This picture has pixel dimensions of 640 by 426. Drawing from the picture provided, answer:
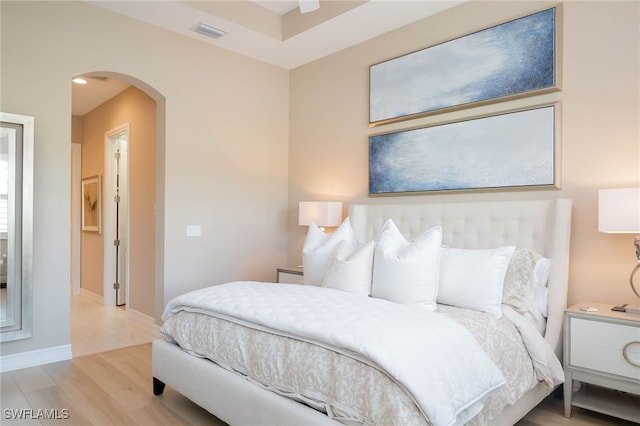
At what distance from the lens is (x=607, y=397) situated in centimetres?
268

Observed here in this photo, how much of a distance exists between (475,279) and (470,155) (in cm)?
120

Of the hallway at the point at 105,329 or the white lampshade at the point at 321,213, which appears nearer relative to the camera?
the hallway at the point at 105,329

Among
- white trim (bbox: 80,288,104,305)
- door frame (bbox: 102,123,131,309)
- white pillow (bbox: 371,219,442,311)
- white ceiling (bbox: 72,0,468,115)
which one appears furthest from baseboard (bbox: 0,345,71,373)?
white ceiling (bbox: 72,0,468,115)

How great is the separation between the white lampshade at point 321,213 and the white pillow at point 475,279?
158cm

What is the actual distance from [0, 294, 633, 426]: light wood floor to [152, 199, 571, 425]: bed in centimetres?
15

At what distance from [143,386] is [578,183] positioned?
10.7 feet

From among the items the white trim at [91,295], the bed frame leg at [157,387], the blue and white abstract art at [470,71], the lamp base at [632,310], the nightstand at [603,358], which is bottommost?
the white trim at [91,295]

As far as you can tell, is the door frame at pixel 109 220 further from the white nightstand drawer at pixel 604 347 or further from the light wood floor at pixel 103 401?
the white nightstand drawer at pixel 604 347

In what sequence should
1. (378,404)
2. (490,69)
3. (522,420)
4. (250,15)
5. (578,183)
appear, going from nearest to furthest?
(378,404) < (522,420) < (578,183) < (490,69) < (250,15)

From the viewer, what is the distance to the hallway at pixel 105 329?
13.0 ft

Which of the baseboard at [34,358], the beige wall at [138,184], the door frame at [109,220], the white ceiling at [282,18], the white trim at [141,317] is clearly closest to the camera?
the baseboard at [34,358]

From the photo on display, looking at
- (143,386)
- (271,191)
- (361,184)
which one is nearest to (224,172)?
(271,191)

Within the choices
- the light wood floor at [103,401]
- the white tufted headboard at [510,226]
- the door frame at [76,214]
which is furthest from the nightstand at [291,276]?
the door frame at [76,214]

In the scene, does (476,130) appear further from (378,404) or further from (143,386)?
(143,386)
